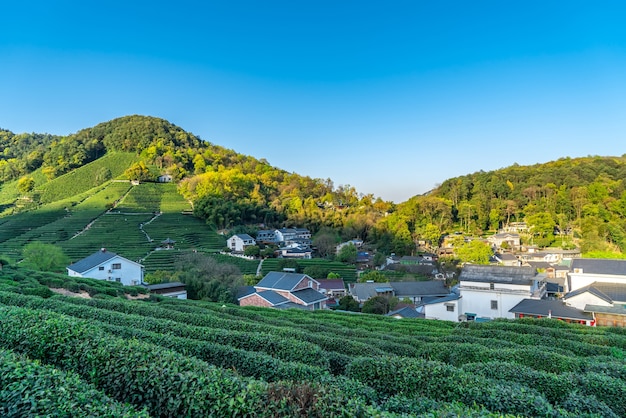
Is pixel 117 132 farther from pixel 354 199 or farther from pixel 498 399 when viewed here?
pixel 498 399

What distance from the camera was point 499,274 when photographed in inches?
997

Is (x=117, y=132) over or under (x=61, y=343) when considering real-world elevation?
over

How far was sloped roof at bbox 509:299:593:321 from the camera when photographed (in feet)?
70.5

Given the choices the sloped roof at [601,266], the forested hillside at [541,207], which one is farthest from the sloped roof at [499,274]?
the forested hillside at [541,207]

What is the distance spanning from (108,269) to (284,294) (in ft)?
51.9

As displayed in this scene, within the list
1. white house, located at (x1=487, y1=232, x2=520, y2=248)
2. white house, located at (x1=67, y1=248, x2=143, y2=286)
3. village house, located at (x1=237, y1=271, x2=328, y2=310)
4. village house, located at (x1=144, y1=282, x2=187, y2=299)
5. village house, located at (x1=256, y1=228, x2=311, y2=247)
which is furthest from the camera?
village house, located at (x1=256, y1=228, x2=311, y2=247)

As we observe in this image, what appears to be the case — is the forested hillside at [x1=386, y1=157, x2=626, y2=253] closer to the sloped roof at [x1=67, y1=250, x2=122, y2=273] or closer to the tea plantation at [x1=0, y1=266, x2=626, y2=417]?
the sloped roof at [x1=67, y1=250, x2=122, y2=273]

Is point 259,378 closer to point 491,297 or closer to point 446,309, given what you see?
point 446,309

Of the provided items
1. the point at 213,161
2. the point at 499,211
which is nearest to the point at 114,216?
the point at 213,161

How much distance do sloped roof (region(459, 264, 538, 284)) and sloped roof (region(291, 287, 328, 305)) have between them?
12748 mm

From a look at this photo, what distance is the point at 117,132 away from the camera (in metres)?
95.8

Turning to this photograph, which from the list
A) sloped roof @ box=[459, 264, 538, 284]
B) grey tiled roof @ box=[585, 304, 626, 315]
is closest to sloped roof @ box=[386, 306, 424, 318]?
sloped roof @ box=[459, 264, 538, 284]

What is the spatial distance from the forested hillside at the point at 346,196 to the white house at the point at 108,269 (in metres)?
32.0

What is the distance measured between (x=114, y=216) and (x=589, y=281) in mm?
61002
